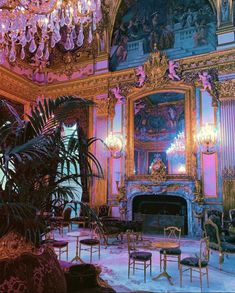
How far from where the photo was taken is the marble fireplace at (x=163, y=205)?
8.54 metres

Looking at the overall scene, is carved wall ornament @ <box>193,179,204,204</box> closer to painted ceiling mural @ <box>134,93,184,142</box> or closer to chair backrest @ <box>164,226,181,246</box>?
chair backrest @ <box>164,226,181,246</box>

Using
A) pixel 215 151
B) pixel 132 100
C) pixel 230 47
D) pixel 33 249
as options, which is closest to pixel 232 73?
pixel 230 47

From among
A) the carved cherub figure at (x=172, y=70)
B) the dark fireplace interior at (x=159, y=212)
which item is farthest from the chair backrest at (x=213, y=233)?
the carved cherub figure at (x=172, y=70)

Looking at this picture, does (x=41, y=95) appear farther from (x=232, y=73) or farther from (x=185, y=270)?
(x=185, y=270)

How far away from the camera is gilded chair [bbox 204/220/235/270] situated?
5.29m

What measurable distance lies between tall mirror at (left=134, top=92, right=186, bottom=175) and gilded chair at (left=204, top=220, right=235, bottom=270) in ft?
10.9

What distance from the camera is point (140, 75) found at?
9719 mm

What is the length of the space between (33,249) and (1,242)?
0.27 m

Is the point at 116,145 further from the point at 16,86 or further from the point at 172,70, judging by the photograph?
the point at 16,86

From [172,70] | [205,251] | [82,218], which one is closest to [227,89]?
[172,70]

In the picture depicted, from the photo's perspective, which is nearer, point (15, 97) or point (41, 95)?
point (15, 97)

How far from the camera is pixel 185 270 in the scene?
186 inches

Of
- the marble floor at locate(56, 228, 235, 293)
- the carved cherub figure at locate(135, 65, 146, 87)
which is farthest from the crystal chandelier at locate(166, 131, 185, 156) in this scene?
the marble floor at locate(56, 228, 235, 293)

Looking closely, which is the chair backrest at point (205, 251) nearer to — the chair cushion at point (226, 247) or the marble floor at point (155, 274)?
the marble floor at point (155, 274)
